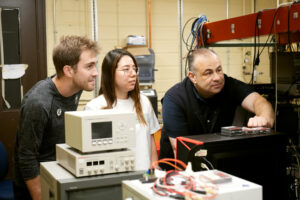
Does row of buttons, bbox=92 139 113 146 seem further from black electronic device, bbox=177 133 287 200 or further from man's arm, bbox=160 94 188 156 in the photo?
man's arm, bbox=160 94 188 156

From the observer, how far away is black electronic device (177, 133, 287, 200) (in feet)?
3.81

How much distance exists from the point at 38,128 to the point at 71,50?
1.35 feet

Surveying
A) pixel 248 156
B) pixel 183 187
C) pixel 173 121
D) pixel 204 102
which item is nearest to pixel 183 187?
pixel 183 187

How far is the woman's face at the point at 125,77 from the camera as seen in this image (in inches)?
84.2

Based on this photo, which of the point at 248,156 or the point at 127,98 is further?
the point at 127,98

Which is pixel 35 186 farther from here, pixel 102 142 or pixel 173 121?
pixel 173 121

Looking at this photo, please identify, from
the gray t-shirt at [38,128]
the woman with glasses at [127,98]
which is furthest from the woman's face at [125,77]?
the gray t-shirt at [38,128]

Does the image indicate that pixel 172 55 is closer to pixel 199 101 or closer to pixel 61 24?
pixel 61 24

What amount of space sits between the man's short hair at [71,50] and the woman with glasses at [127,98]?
365 mm

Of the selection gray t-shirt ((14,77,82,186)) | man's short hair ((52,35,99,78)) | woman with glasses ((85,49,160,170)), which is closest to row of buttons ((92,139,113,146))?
gray t-shirt ((14,77,82,186))

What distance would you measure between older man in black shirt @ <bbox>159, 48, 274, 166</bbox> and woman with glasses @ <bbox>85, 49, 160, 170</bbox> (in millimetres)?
140

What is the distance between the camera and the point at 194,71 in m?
1.94

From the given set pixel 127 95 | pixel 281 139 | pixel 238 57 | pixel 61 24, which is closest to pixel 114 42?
pixel 61 24

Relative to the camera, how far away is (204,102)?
1945 millimetres
